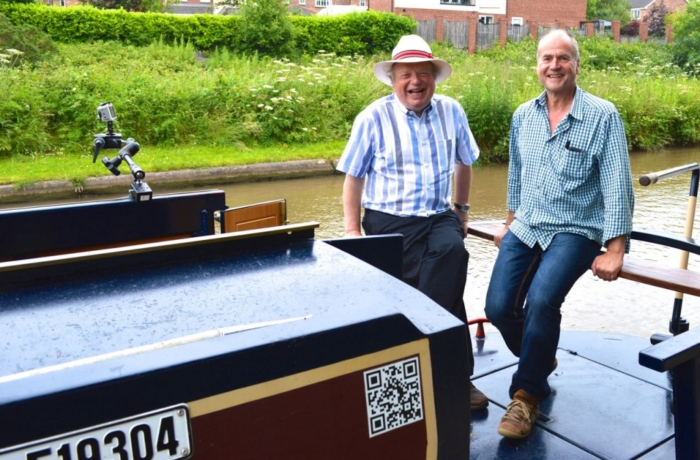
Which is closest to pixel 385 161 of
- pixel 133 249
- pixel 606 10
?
pixel 133 249

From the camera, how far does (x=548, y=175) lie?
3.31 metres

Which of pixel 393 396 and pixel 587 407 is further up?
pixel 393 396

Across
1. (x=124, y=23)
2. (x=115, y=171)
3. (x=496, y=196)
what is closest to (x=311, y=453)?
(x=115, y=171)

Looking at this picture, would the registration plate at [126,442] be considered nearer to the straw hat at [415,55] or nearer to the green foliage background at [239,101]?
the straw hat at [415,55]

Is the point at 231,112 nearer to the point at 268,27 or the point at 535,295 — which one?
the point at 268,27

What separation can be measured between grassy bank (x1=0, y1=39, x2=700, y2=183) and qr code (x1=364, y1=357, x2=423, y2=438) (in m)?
9.65

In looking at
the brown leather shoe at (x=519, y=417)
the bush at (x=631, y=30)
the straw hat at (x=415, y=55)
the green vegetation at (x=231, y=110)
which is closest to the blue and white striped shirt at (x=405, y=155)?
the straw hat at (x=415, y=55)

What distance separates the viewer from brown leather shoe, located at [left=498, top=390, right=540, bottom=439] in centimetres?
304

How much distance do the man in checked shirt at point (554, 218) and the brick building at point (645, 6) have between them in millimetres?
76785

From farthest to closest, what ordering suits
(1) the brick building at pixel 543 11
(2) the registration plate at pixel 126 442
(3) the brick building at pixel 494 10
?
(1) the brick building at pixel 543 11, (3) the brick building at pixel 494 10, (2) the registration plate at pixel 126 442

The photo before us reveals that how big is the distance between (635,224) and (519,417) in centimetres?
588

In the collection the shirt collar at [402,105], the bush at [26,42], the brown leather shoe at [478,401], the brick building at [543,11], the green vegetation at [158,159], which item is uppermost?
the brick building at [543,11]

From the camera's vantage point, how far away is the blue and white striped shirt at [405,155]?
353 centimetres

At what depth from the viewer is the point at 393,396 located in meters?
1.63
